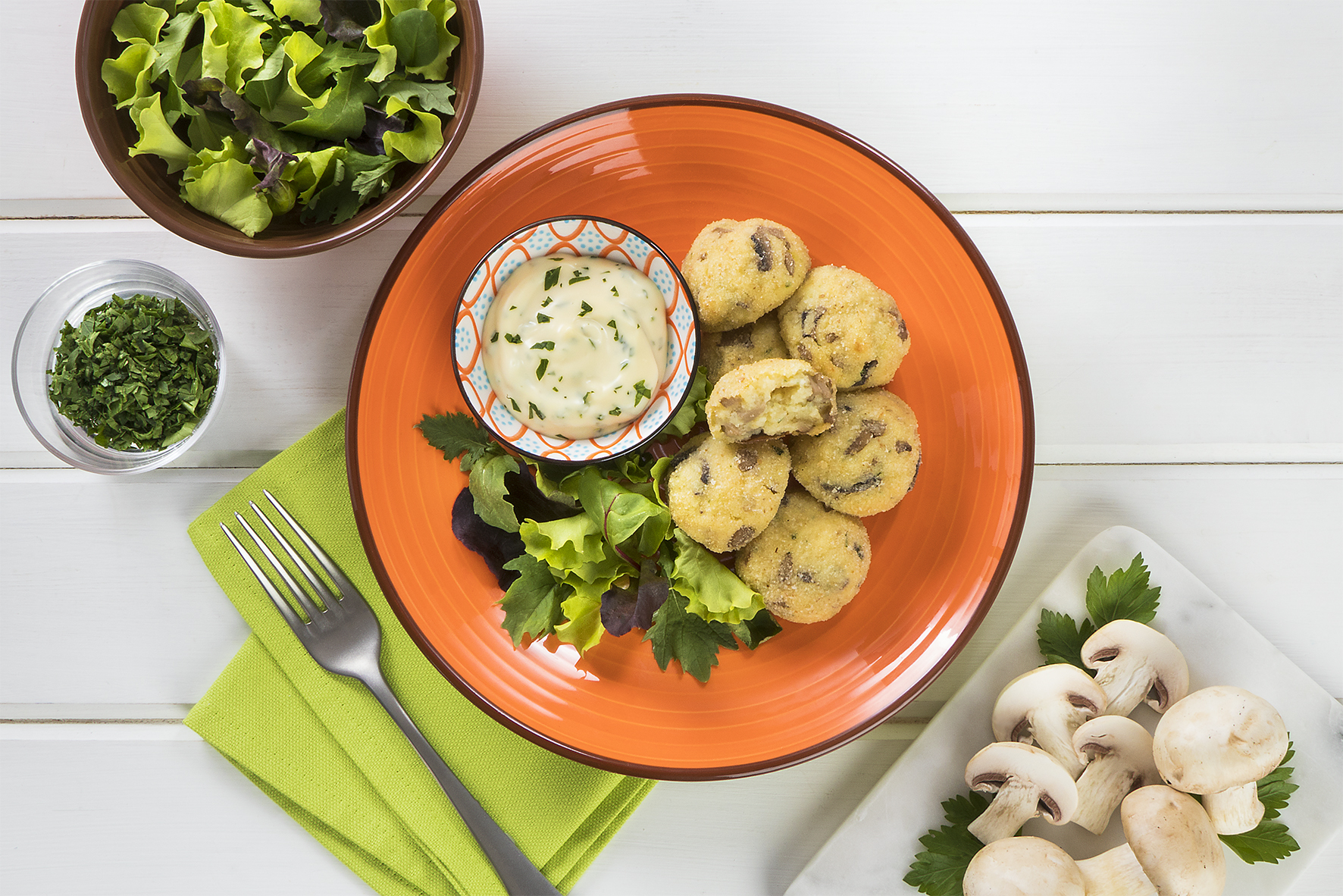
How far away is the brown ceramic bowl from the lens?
74.5 inches

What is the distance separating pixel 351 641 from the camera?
7.39 ft

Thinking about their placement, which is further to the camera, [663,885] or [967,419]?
[663,885]

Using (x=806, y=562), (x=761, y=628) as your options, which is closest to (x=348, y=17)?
(x=806, y=562)

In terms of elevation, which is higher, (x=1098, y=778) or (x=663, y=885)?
(x=1098, y=778)

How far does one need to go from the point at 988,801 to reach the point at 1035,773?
21cm

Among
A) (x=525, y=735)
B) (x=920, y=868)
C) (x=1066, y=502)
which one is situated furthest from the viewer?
(x=1066, y=502)

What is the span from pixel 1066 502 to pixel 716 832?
1.39 metres

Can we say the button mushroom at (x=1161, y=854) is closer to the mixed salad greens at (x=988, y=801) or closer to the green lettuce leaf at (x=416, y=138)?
the mixed salad greens at (x=988, y=801)

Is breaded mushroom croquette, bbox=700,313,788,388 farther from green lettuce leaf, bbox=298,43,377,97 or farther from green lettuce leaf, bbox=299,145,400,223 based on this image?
green lettuce leaf, bbox=298,43,377,97

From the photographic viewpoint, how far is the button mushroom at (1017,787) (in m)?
2.11

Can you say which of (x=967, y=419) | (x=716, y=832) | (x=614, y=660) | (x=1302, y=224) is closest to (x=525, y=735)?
(x=614, y=660)

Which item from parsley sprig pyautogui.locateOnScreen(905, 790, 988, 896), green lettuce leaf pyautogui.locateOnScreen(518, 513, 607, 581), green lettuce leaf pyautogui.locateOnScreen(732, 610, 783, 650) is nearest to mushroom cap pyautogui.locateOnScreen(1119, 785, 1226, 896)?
parsley sprig pyautogui.locateOnScreen(905, 790, 988, 896)

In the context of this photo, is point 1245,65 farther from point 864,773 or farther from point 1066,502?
point 864,773

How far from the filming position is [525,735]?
2.09 metres
